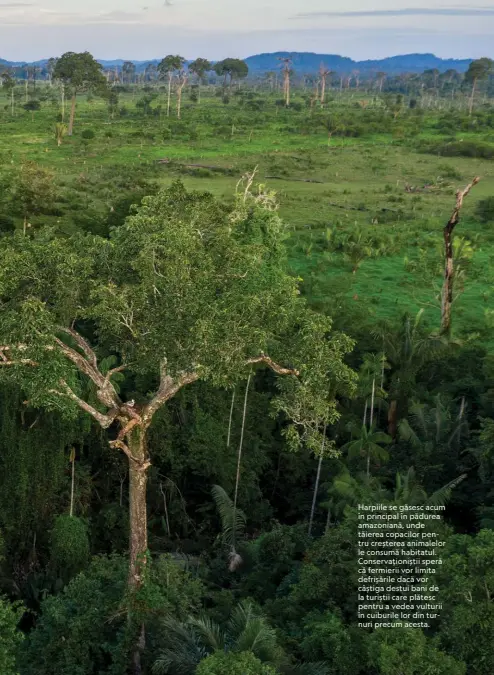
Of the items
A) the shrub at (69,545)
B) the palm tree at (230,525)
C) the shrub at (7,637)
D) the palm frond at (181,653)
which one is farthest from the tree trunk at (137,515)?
the palm tree at (230,525)

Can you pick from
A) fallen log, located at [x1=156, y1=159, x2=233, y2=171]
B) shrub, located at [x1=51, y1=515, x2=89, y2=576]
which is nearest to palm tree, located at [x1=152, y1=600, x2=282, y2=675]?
shrub, located at [x1=51, y1=515, x2=89, y2=576]

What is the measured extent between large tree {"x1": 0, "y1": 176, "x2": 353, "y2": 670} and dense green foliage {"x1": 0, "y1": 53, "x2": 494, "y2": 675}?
4 centimetres

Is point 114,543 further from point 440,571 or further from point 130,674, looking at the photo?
point 440,571

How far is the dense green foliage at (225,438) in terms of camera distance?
33.7 ft

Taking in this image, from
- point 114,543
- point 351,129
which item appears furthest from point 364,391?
point 351,129

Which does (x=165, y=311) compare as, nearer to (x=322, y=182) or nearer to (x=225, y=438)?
(x=225, y=438)

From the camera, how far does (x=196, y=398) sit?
19.2 meters

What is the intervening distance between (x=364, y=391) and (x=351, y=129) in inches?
2581

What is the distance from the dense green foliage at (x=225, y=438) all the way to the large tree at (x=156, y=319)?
0.04 m

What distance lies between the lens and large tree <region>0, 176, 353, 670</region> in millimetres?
10406

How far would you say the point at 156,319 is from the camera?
35.8 feet

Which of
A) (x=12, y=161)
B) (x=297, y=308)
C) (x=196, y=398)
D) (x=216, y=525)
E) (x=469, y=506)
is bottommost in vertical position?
(x=216, y=525)

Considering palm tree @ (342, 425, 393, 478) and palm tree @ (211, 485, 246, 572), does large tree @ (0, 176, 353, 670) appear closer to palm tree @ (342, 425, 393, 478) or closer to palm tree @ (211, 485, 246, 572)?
palm tree @ (211, 485, 246, 572)

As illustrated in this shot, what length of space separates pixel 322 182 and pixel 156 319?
45.8m
